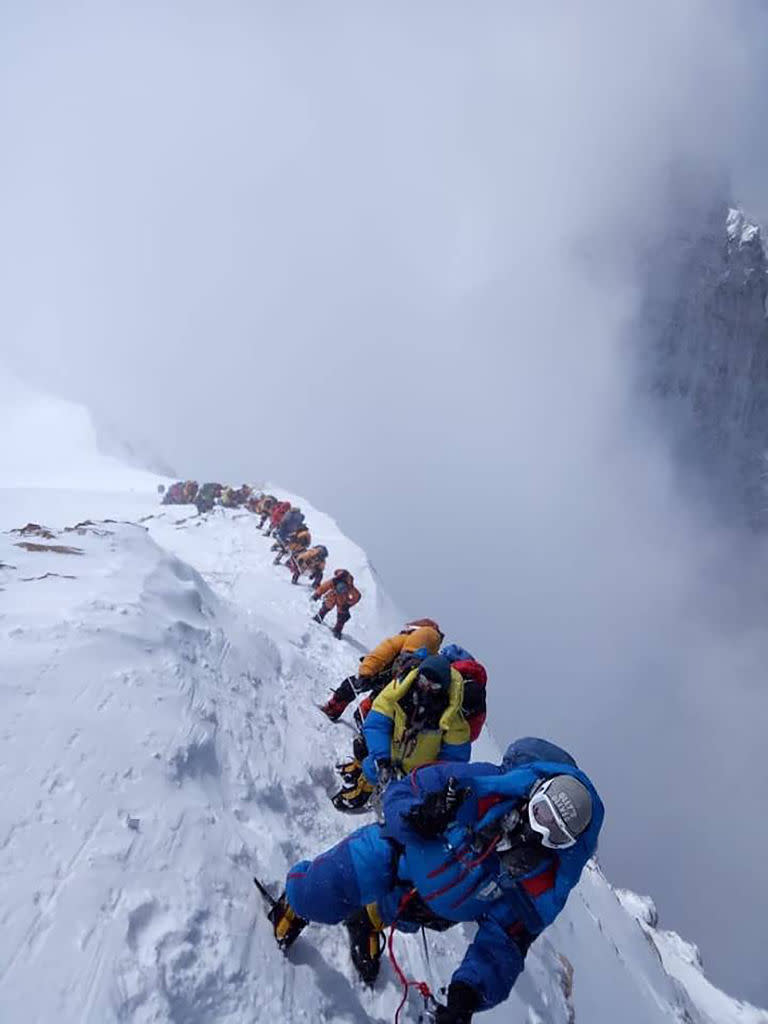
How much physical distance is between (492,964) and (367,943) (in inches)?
52.6

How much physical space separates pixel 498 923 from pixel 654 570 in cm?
11405

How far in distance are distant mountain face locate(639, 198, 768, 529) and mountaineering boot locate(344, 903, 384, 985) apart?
10607 cm

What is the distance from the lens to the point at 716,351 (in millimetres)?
91938

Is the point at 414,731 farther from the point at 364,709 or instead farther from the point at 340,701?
the point at 340,701

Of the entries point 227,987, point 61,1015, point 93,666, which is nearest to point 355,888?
point 227,987

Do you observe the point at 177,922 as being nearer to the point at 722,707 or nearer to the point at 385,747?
the point at 385,747

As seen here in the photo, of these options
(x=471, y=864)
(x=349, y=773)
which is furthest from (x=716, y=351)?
(x=471, y=864)

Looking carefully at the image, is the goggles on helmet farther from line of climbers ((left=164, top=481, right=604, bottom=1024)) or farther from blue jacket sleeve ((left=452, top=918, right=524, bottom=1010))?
blue jacket sleeve ((left=452, top=918, right=524, bottom=1010))

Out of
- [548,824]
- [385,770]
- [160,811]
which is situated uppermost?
[548,824]

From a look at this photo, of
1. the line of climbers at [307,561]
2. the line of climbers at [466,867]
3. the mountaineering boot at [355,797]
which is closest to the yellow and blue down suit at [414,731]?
the mountaineering boot at [355,797]

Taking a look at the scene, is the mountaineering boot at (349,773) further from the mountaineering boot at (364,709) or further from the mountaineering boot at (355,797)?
the mountaineering boot at (364,709)

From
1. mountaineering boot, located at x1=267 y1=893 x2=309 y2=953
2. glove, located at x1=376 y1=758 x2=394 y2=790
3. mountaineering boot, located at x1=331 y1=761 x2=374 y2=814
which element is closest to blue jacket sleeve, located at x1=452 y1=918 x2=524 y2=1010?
mountaineering boot, located at x1=267 y1=893 x2=309 y2=953

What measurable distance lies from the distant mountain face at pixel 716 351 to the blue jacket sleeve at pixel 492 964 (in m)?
Result: 106

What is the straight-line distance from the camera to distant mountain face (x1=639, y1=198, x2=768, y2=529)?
8888cm
